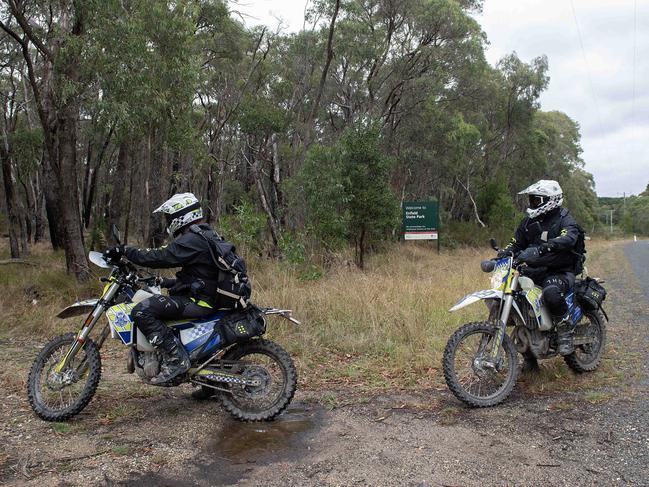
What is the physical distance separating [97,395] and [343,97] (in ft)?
95.5

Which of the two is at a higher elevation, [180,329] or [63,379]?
[180,329]

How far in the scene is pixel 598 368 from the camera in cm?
616

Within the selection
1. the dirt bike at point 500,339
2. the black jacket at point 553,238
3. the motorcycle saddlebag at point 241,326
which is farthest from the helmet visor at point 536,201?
the motorcycle saddlebag at point 241,326

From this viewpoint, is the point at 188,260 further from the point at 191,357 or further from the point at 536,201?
the point at 536,201

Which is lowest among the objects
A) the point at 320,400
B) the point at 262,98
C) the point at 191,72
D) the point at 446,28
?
the point at 320,400

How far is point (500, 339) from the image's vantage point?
5152 mm

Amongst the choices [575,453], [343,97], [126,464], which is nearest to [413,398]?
[575,453]

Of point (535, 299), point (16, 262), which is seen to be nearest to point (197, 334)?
point (535, 299)

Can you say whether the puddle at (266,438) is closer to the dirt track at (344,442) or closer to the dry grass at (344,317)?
the dirt track at (344,442)

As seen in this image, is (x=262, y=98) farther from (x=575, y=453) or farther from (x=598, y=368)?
(x=575, y=453)

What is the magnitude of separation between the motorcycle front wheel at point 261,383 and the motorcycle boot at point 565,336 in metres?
2.67

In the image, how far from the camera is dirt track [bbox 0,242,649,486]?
12.3 ft

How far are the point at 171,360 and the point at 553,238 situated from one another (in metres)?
3.74

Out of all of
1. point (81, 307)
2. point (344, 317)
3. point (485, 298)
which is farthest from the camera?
point (344, 317)
